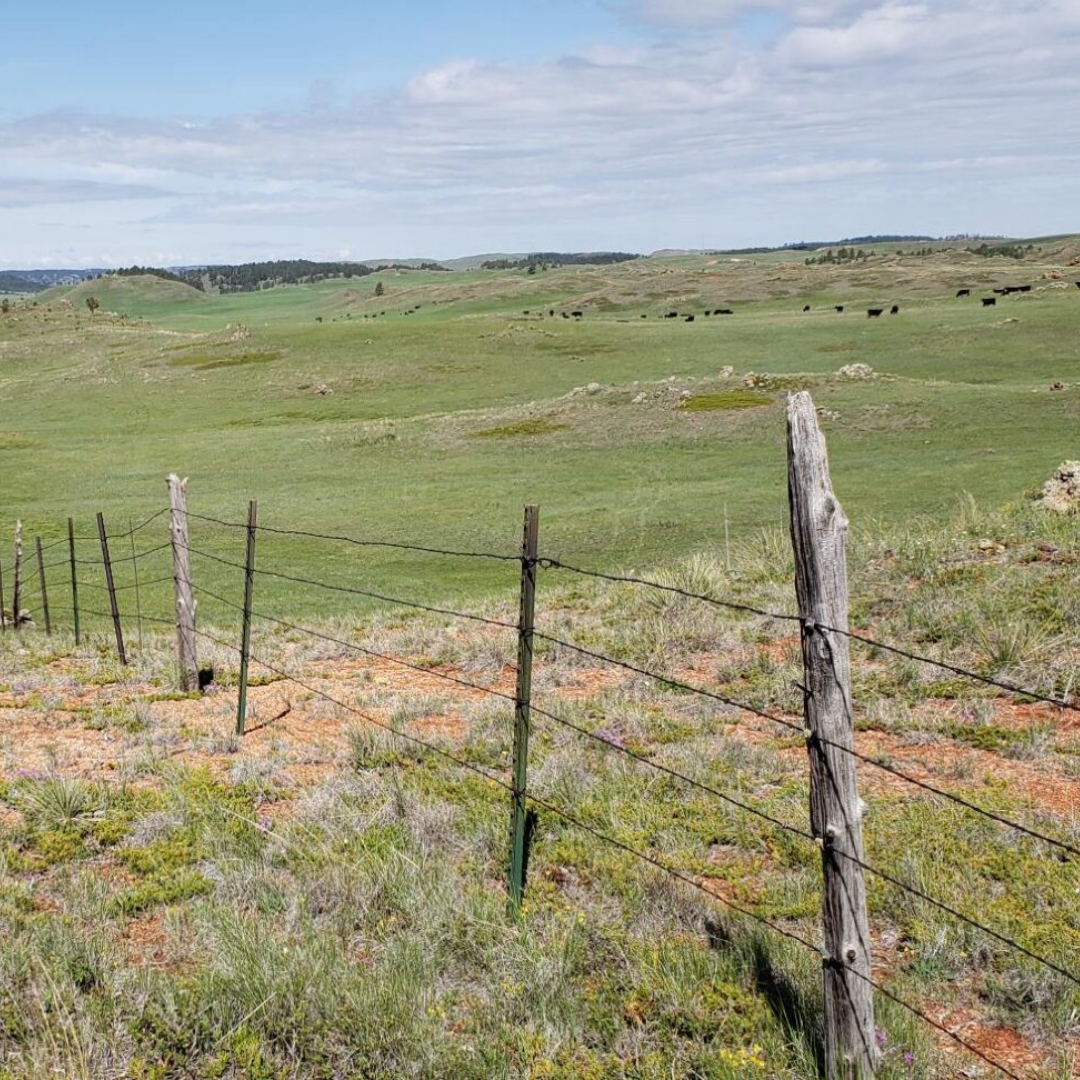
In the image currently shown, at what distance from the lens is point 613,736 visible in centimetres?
941

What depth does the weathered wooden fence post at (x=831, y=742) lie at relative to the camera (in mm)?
4152

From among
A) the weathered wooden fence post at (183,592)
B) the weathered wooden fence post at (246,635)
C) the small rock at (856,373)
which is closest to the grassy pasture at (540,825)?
the weathered wooden fence post at (246,635)

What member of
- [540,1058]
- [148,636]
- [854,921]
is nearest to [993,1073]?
[854,921]

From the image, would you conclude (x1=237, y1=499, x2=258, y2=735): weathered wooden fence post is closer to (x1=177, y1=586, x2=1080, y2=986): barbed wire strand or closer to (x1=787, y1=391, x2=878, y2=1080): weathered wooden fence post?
(x1=177, y1=586, x2=1080, y2=986): barbed wire strand

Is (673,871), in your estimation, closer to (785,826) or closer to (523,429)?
(785,826)

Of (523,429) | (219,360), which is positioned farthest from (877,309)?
(219,360)

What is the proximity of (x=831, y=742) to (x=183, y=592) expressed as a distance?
381 inches

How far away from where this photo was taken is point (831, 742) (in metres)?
4.25

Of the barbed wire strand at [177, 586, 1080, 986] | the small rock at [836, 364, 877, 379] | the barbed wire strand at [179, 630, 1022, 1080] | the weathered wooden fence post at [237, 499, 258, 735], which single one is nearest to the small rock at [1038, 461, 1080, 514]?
the barbed wire strand at [177, 586, 1080, 986]

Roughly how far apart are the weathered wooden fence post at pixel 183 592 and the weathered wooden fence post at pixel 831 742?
9.37m

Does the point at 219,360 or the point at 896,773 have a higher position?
the point at 896,773

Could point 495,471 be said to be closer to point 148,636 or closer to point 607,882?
point 148,636

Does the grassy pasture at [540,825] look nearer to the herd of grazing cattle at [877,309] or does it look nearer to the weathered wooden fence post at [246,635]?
the weathered wooden fence post at [246,635]

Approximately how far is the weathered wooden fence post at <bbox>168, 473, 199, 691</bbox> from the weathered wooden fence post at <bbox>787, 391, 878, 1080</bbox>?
9.37 meters
